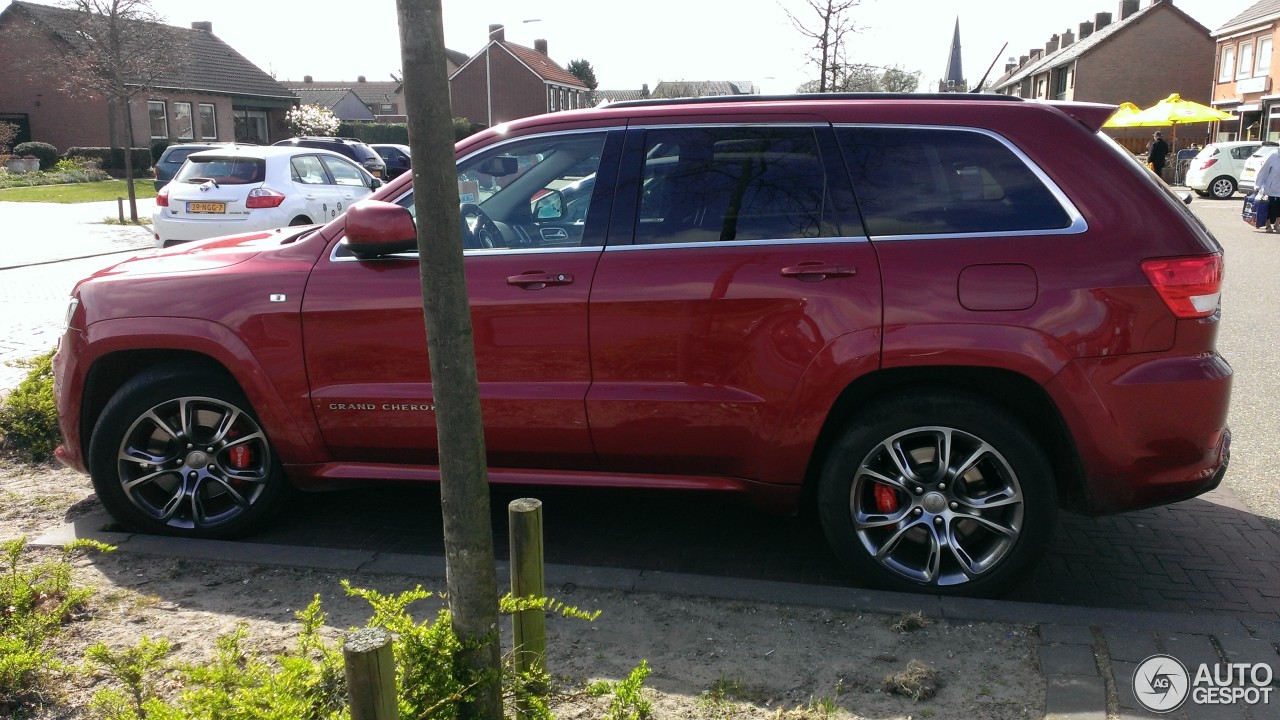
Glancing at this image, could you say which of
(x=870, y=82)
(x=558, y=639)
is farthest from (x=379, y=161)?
(x=558, y=639)

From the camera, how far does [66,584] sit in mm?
3865

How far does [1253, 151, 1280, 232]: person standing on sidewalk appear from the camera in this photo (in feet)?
61.2

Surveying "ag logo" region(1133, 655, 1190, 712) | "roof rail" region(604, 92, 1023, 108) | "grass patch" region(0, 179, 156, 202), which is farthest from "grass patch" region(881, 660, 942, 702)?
"grass patch" region(0, 179, 156, 202)

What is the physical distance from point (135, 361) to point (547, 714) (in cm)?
301

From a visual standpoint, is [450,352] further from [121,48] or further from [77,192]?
[77,192]

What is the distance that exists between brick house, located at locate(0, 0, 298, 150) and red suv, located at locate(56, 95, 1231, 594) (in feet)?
137

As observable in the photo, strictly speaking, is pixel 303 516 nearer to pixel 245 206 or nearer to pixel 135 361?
pixel 135 361

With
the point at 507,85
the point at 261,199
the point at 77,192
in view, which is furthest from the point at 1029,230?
the point at 507,85

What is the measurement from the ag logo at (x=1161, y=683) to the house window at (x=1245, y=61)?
1971 inches

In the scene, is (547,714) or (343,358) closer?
(547,714)

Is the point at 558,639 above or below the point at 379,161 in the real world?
below

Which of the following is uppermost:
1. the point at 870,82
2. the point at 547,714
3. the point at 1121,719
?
the point at 870,82

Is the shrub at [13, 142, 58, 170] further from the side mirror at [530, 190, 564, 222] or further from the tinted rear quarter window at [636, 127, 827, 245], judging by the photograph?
the tinted rear quarter window at [636, 127, 827, 245]

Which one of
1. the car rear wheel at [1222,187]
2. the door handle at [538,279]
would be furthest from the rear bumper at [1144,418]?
the car rear wheel at [1222,187]
